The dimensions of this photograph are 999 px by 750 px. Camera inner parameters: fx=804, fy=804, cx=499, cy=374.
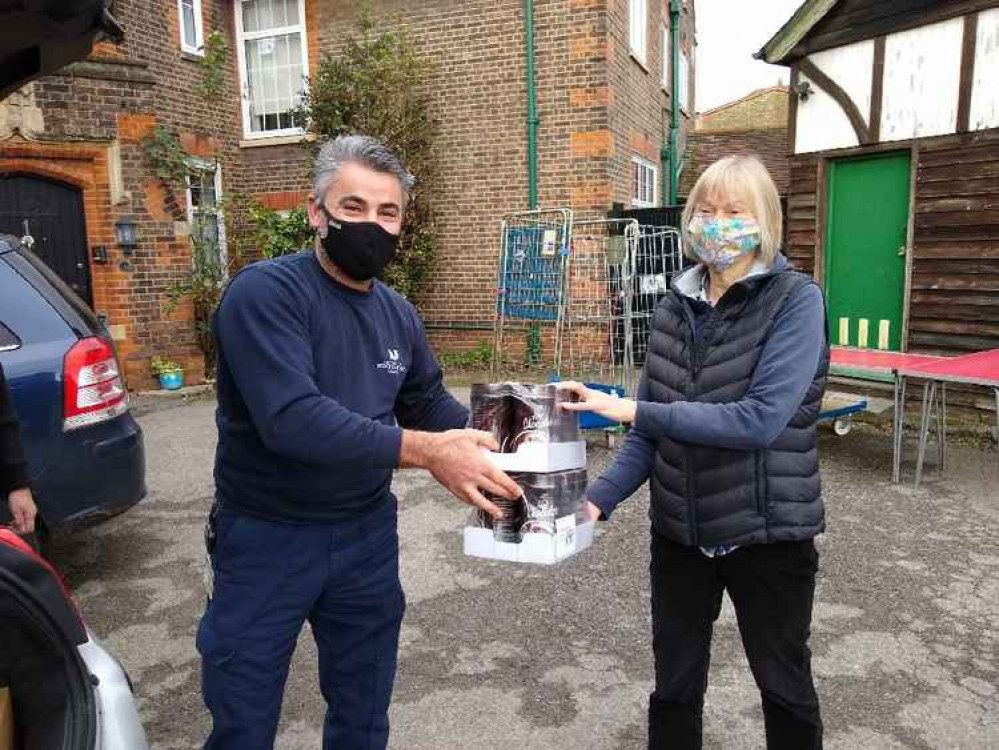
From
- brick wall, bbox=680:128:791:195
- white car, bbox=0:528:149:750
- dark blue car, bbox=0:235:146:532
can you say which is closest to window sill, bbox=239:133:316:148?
brick wall, bbox=680:128:791:195

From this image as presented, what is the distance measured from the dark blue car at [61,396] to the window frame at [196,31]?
28.3 ft

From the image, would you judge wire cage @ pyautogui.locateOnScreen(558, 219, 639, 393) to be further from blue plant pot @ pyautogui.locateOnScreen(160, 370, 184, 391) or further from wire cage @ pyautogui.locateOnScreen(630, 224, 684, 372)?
blue plant pot @ pyautogui.locateOnScreen(160, 370, 184, 391)

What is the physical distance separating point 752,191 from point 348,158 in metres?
1.09

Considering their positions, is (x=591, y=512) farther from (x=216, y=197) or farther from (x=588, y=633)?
(x=216, y=197)

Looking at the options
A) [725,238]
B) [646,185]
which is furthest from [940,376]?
[646,185]

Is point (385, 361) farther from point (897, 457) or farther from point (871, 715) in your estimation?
point (897, 457)

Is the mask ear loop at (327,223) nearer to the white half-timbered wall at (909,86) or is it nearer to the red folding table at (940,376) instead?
the red folding table at (940,376)

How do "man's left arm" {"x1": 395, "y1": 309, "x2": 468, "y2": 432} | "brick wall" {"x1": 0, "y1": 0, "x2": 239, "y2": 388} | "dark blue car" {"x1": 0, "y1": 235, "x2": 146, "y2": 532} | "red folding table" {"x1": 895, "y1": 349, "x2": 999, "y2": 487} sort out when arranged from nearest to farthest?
"man's left arm" {"x1": 395, "y1": 309, "x2": 468, "y2": 432}, "dark blue car" {"x1": 0, "y1": 235, "x2": 146, "y2": 532}, "red folding table" {"x1": 895, "y1": 349, "x2": 999, "y2": 487}, "brick wall" {"x1": 0, "y1": 0, "x2": 239, "y2": 388}

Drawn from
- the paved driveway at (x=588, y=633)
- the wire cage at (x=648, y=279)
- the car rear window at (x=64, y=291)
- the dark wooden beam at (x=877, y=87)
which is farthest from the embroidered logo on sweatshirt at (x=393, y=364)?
the dark wooden beam at (x=877, y=87)

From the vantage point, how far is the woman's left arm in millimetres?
2059

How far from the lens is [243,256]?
39.8ft

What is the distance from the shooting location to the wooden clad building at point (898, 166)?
7855 millimetres

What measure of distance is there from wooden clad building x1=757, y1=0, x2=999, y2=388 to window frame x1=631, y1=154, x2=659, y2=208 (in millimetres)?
3212

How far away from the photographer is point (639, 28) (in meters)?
12.8
